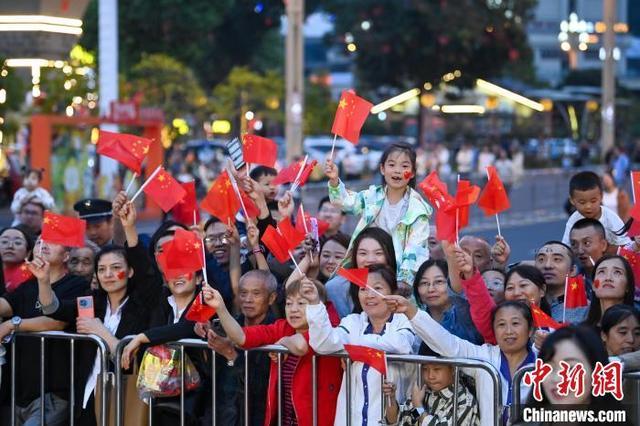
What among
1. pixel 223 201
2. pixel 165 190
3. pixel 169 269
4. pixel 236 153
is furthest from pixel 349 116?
pixel 169 269

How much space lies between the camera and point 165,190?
348 inches

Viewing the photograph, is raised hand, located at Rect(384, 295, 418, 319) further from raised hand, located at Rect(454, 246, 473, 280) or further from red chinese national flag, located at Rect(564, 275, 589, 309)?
red chinese national flag, located at Rect(564, 275, 589, 309)

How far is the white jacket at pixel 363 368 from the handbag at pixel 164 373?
883 millimetres

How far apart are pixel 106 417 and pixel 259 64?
49.3 metres

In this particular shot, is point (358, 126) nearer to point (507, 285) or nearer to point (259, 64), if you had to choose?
point (507, 285)

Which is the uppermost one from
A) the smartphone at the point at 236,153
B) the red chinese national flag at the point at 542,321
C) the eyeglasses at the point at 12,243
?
the smartphone at the point at 236,153

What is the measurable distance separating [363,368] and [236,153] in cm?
222

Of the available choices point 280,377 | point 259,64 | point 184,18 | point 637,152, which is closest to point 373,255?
point 280,377

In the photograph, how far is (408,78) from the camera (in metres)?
48.5

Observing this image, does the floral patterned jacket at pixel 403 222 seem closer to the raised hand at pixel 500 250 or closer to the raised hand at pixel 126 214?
the raised hand at pixel 500 250

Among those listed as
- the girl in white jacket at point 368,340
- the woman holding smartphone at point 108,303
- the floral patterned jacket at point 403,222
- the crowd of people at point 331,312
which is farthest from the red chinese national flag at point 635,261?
the woman holding smartphone at point 108,303

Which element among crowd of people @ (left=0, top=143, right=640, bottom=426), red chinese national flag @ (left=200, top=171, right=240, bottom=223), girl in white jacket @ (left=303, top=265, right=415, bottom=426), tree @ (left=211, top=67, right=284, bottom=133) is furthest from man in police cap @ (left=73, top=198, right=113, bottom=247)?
tree @ (left=211, top=67, right=284, bottom=133)

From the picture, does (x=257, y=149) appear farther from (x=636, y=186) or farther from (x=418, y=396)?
(x=418, y=396)

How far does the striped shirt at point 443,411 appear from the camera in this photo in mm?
6859
